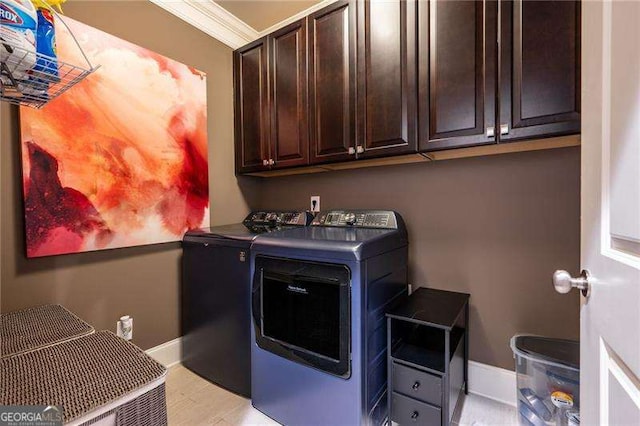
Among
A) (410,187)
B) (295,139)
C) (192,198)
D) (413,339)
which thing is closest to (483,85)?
(410,187)

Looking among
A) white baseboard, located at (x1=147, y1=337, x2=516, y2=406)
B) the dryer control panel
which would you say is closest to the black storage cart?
white baseboard, located at (x1=147, y1=337, x2=516, y2=406)

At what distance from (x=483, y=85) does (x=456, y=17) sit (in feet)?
1.26

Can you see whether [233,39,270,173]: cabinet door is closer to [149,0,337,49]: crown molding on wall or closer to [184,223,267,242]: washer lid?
[149,0,337,49]: crown molding on wall

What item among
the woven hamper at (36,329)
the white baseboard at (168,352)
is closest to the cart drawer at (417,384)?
the woven hamper at (36,329)

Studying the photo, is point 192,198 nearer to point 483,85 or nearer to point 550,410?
point 483,85

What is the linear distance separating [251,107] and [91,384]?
2.00 metres

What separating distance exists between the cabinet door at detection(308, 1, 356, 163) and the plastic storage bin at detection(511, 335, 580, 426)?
141 centimetres

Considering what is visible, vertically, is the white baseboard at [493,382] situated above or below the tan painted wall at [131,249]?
below

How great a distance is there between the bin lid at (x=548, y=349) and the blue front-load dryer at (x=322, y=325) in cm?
65

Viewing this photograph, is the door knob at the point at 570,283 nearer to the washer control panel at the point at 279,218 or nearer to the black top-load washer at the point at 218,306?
the black top-load washer at the point at 218,306

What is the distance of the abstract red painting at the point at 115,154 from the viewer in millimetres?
1418

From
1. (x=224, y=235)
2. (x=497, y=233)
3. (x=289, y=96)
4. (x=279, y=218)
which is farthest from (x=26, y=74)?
(x=497, y=233)

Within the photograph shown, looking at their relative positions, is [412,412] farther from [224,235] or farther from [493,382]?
[224,235]

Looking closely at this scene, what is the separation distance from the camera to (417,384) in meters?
1.35
